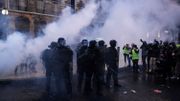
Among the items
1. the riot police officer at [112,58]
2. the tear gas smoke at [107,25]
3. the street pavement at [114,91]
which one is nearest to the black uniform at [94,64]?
the street pavement at [114,91]

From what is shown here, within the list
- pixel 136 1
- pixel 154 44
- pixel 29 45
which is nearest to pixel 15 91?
pixel 29 45

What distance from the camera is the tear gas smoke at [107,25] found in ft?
63.6

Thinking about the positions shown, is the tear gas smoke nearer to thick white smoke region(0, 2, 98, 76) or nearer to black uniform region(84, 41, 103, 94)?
thick white smoke region(0, 2, 98, 76)

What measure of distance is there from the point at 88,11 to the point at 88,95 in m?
8.53

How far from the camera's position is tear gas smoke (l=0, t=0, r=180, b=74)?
1939 cm

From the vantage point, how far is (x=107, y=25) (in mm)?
24500

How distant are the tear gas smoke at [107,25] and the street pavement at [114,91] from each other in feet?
11.9

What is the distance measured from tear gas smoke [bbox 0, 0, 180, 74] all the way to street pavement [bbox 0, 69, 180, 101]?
11.9ft

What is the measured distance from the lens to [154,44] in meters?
20.3

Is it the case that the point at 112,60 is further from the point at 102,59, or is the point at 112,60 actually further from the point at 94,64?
the point at 94,64

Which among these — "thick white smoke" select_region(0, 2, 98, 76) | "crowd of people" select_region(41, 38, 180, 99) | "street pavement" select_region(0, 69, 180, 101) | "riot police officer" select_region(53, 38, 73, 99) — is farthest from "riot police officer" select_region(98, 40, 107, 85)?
"thick white smoke" select_region(0, 2, 98, 76)

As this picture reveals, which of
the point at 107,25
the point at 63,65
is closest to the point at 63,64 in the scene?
the point at 63,65

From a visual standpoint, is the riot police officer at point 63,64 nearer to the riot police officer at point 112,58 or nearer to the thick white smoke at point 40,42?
the riot police officer at point 112,58

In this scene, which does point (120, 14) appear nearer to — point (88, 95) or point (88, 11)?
point (88, 11)
